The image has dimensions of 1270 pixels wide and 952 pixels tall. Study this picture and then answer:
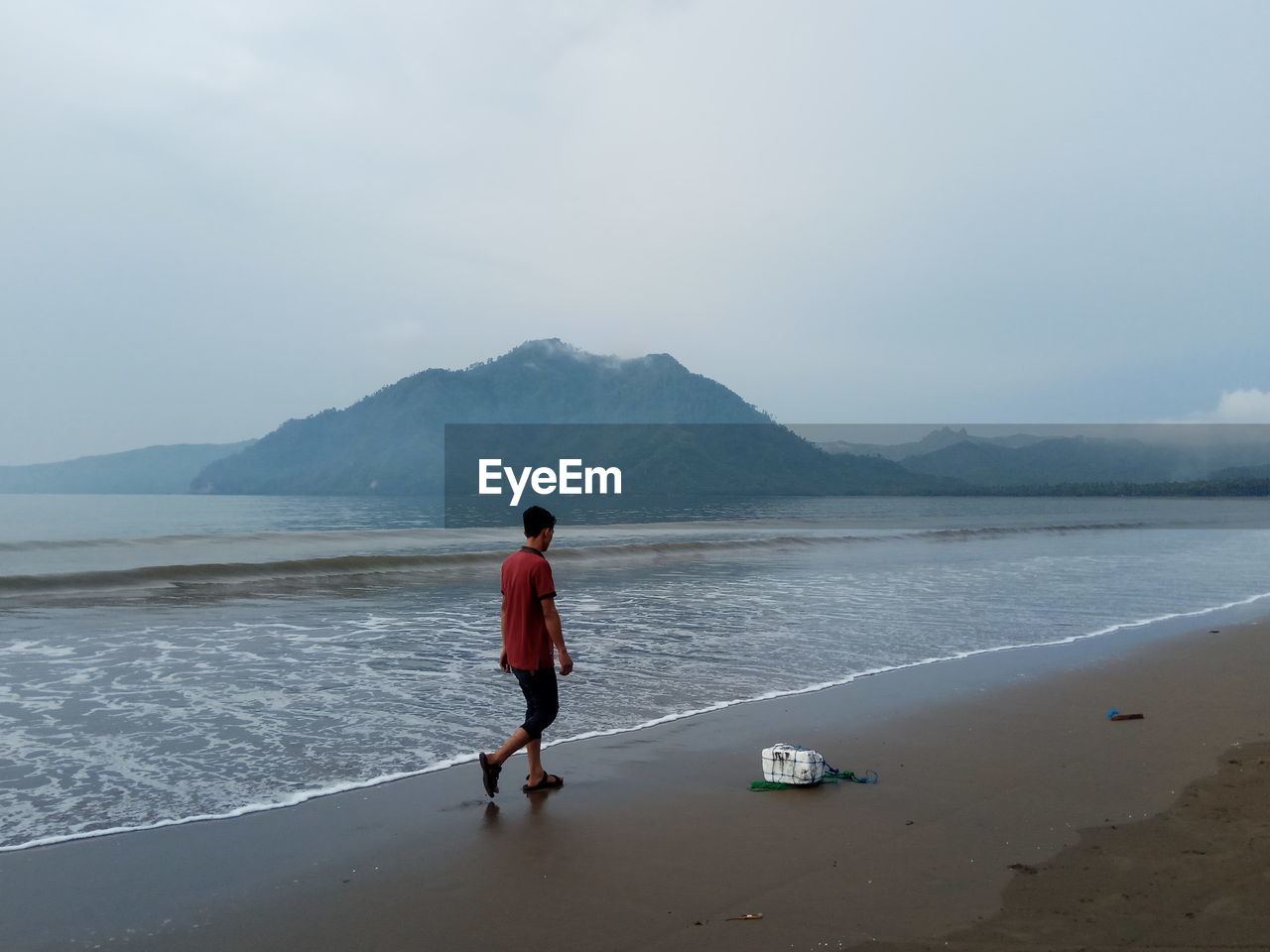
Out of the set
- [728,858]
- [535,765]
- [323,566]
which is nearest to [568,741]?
[535,765]

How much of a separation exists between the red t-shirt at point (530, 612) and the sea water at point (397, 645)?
139 centimetres

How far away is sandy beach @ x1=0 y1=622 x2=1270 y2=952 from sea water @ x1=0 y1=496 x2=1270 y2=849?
87cm

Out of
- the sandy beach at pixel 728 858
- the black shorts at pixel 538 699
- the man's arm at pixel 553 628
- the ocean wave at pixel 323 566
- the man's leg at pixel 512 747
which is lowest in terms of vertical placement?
the ocean wave at pixel 323 566

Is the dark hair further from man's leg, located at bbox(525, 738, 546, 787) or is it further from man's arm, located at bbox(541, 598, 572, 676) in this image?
man's leg, located at bbox(525, 738, 546, 787)

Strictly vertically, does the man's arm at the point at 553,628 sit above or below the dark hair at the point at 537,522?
below

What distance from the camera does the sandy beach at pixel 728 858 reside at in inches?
146

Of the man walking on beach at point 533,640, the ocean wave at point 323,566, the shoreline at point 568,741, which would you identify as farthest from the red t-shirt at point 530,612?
the ocean wave at point 323,566

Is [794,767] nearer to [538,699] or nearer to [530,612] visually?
[538,699]

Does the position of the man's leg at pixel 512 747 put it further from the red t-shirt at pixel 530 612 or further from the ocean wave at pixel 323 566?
the ocean wave at pixel 323 566

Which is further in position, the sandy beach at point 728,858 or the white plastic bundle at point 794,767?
the white plastic bundle at point 794,767

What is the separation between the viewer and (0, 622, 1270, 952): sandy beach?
3.71m

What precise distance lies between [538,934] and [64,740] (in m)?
5.22

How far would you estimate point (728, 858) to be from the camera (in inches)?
178

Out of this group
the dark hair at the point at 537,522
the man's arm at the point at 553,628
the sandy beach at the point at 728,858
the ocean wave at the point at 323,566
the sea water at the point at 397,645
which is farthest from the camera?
the ocean wave at the point at 323,566
